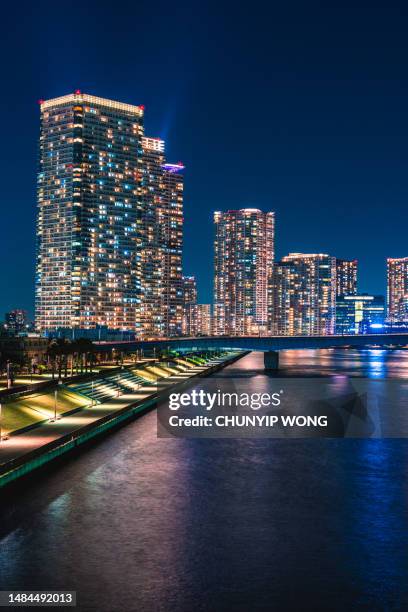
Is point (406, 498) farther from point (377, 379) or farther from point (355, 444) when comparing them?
point (377, 379)

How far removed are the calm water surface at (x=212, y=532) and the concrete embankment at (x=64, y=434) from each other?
0.71 meters

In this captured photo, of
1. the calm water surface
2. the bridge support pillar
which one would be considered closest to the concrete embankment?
the calm water surface

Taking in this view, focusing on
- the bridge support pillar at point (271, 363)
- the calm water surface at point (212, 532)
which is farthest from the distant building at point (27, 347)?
the calm water surface at point (212, 532)

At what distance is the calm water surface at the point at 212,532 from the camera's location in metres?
16.5

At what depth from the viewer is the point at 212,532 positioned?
21.4 m

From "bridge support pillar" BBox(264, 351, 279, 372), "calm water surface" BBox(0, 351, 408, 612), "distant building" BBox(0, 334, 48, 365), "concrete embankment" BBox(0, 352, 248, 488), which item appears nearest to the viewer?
"calm water surface" BBox(0, 351, 408, 612)

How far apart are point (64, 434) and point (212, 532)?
15.2m

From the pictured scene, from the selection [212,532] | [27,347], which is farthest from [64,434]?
[27,347]

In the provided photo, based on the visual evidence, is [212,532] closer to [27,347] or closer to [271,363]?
[27,347]

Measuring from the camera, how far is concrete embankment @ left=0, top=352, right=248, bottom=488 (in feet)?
90.2

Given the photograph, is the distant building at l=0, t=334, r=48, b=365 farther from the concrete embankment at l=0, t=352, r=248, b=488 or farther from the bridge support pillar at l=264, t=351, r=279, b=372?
the concrete embankment at l=0, t=352, r=248, b=488

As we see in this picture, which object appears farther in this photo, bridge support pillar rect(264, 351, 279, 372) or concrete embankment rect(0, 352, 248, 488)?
bridge support pillar rect(264, 351, 279, 372)

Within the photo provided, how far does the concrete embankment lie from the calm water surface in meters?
0.71

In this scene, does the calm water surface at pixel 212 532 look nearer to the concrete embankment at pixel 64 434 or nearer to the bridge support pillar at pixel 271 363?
the concrete embankment at pixel 64 434
